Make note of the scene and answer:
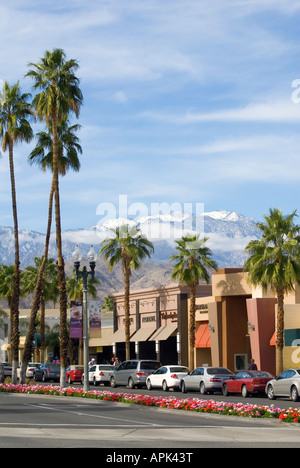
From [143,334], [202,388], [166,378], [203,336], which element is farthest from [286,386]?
[143,334]

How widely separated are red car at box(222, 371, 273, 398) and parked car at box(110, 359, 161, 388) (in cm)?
933

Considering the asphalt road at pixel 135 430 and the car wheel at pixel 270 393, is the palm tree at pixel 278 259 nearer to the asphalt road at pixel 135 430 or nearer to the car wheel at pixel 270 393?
the car wheel at pixel 270 393

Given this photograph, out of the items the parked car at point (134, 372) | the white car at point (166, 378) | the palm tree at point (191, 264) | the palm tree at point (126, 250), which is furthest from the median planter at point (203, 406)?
the palm tree at point (126, 250)

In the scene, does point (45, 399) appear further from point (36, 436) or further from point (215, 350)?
point (215, 350)

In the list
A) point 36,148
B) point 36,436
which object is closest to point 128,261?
point 36,148

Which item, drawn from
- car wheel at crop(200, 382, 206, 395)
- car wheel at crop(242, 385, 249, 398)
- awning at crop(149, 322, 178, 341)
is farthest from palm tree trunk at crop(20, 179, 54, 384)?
awning at crop(149, 322, 178, 341)

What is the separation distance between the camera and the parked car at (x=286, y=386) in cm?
3219

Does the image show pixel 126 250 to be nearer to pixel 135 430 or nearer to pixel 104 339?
pixel 104 339

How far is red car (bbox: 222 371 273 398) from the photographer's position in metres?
35.8

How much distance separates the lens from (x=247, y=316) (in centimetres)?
5753

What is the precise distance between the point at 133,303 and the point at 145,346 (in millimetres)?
5176

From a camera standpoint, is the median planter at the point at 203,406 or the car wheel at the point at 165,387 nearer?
the median planter at the point at 203,406

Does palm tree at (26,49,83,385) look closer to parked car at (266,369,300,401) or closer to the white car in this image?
the white car

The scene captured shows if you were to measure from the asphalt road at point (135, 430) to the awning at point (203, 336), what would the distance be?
108 feet
